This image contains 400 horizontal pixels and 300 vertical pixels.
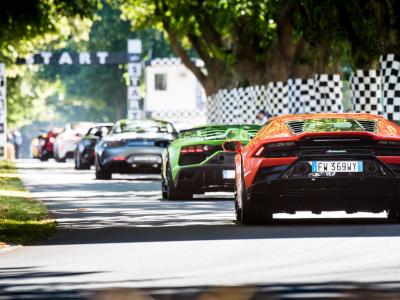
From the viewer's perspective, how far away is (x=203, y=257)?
12.7 meters

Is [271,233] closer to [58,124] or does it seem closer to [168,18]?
[168,18]

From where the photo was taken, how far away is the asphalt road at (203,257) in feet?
33.3

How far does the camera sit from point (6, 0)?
40.7 metres

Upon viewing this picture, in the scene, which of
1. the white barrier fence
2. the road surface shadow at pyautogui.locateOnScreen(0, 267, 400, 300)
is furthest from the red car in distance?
the road surface shadow at pyautogui.locateOnScreen(0, 267, 400, 300)

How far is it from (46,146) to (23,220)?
144 feet

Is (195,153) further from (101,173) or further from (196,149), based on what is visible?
(101,173)

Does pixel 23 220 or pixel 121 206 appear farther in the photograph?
pixel 121 206

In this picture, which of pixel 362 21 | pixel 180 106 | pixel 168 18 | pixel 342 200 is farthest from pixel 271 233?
pixel 180 106

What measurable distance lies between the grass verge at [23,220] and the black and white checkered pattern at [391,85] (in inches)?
295

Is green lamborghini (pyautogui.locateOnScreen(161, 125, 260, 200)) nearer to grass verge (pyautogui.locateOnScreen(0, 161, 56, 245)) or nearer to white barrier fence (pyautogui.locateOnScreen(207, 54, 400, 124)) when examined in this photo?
grass verge (pyautogui.locateOnScreen(0, 161, 56, 245))

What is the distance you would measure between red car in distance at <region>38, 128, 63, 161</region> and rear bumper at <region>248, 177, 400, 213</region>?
45.9m

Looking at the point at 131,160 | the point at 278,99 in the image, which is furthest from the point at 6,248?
the point at 278,99

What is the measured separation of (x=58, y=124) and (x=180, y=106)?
280ft

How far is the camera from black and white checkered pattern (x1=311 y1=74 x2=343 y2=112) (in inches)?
1578
